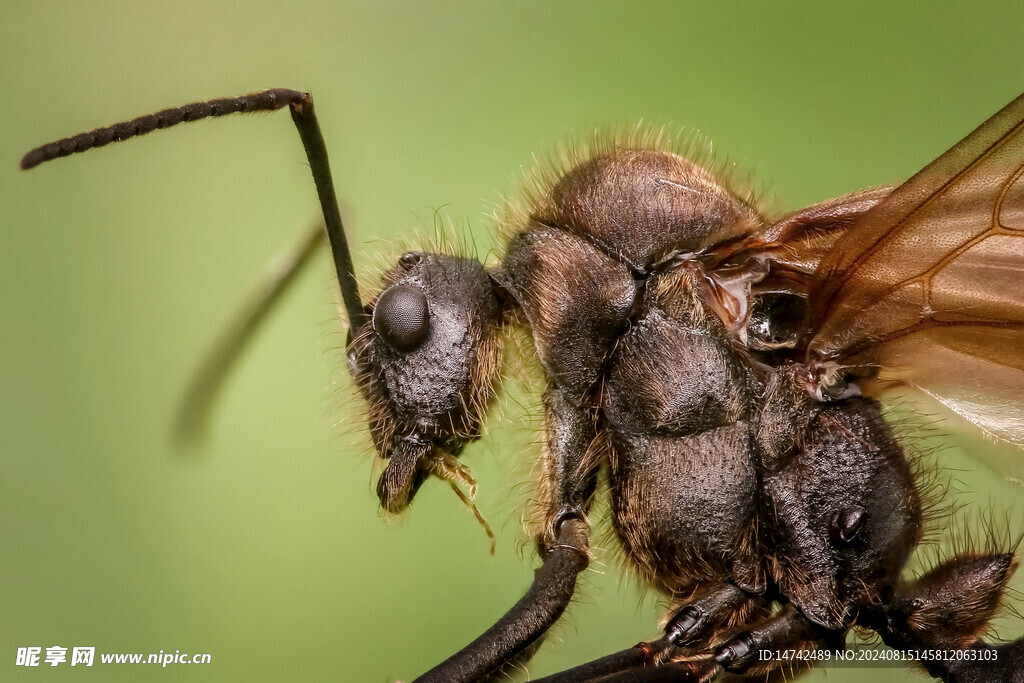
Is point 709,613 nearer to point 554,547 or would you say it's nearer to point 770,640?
point 770,640

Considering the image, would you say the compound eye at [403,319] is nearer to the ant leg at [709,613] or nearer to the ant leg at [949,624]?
the ant leg at [709,613]

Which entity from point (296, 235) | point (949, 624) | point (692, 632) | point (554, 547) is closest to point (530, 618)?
point (554, 547)

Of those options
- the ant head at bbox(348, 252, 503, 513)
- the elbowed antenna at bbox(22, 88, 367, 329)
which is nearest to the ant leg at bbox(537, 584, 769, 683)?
the ant head at bbox(348, 252, 503, 513)

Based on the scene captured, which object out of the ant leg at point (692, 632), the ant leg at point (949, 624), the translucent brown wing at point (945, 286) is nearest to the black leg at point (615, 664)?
the ant leg at point (692, 632)

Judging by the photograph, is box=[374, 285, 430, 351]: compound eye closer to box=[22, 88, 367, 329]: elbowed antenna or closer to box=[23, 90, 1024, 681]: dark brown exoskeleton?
box=[23, 90, 1024, 681]: dark brown exoskeleton

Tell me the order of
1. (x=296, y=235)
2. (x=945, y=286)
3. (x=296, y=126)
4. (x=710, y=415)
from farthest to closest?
(x=296, y=235)
(x=296, y=126)
(x=710, y=415)
(x=945, y=286)

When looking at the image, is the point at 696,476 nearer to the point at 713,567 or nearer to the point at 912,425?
the point at 713,567
